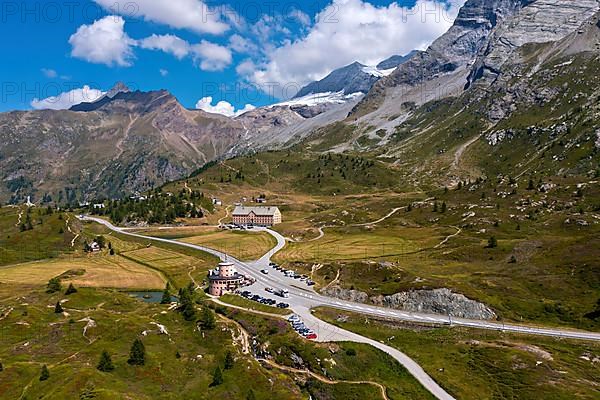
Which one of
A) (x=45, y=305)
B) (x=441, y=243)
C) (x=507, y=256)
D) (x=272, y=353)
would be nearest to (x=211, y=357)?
(x=272, y=353)

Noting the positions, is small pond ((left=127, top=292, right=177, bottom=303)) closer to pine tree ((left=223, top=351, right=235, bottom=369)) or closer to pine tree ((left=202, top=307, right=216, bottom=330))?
pine tree ((left=202, top=307, right=216, bottom=330))

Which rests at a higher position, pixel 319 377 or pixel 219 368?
pixel 219 368

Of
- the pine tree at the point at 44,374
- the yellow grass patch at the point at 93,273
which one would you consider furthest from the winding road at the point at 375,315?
the pine tree at the point at 44,374

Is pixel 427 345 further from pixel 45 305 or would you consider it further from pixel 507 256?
pixel 45 305

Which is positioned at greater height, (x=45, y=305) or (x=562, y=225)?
(x=562, y=225)

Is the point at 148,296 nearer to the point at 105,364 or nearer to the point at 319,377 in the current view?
the point at 105,364

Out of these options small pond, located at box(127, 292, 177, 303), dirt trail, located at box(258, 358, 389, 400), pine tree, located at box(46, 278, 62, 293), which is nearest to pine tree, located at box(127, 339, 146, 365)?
dirt trail, located at box(258, 358, 389, 400)

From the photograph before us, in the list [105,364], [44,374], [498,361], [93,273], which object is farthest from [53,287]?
[498,361]
